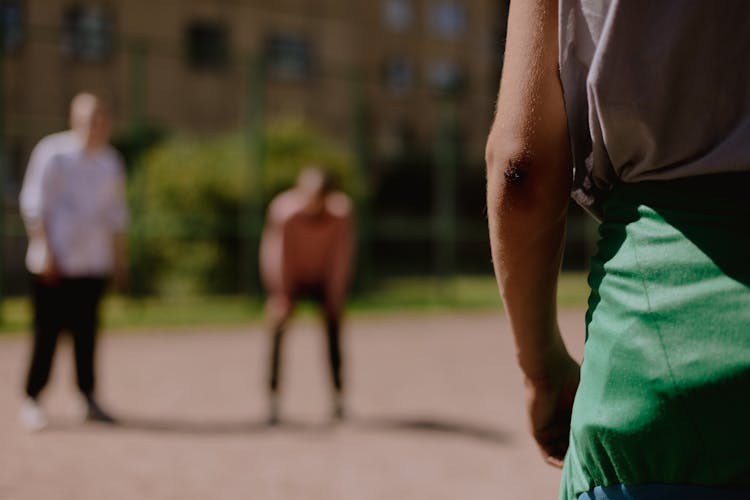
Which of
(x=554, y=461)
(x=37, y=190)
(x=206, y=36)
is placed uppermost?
(x=554, y=461)

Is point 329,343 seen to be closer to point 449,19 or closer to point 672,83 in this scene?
point 672,83

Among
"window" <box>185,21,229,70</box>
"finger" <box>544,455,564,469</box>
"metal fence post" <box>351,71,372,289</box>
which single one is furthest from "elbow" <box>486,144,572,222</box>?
"window" <box>185,21,229,70</box>

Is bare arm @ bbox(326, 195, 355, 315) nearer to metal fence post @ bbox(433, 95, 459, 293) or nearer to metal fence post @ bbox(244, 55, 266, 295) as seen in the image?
metal fence post @ bbox(244, 55, 266, 295)

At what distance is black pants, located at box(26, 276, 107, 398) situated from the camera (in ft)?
20.2

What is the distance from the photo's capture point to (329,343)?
6.63m

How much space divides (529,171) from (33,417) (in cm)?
555

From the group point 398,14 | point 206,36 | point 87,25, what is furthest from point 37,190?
point 398,14

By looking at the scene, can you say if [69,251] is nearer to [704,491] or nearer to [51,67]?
[704,491]

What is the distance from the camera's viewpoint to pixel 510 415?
6781mm

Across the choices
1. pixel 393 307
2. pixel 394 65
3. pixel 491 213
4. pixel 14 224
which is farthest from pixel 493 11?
pixel 491 213

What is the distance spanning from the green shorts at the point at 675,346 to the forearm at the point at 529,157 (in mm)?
117

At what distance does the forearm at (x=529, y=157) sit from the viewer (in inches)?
49.1

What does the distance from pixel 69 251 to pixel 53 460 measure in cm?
146

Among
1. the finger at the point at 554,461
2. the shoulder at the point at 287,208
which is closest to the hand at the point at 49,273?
the shoulder at the point at 287,208
